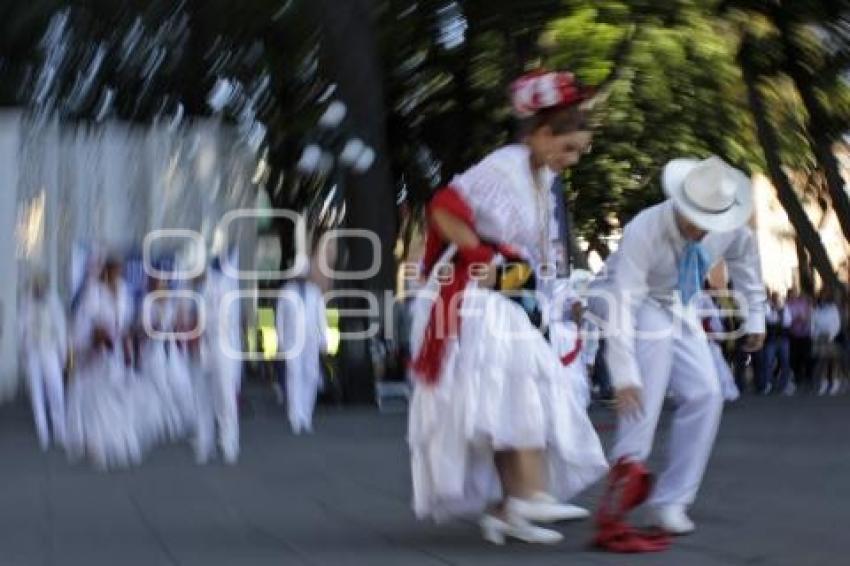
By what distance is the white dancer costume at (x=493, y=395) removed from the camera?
23.5 ft

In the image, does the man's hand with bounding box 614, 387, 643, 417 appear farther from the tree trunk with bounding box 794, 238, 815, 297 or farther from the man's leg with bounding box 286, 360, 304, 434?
the tree trunk with bounding box 794, 238, 815, 297

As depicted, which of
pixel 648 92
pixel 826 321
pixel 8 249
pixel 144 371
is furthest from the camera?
pixel 648 92

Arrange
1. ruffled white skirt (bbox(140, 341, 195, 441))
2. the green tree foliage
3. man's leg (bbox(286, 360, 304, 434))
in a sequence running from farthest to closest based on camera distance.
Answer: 1. the green tree foliage
2. man's leg (bbox(286, 360, 304, 434))
3. ruffled white skirt (bbox(140, 341, 195, 441))

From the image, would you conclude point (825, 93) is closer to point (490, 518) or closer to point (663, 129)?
point (663, 129)

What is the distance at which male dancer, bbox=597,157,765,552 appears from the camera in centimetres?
771

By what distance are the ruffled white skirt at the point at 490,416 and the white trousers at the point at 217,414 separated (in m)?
5.76

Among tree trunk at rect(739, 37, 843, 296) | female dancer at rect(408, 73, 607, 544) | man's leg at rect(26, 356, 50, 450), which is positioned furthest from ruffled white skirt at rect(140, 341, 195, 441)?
tree trunk at rect(739, 37, 843, 296)

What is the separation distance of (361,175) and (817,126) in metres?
9.81

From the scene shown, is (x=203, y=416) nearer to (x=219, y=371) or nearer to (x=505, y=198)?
(x=219, y=371)

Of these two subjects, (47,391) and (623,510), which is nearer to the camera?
(623,510)

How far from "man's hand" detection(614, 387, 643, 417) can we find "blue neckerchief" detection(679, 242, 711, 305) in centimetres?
64

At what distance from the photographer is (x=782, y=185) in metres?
29.5

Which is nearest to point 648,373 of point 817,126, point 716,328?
point 716,328

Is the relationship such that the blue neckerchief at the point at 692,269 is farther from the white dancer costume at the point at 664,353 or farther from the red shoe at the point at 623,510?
the red shoe at the point at 623,510
